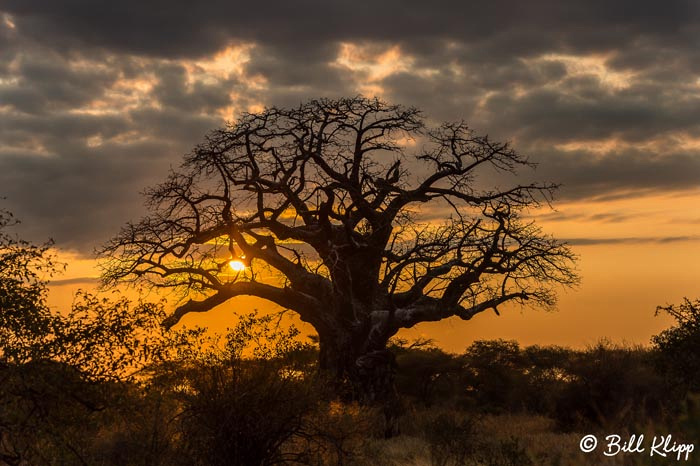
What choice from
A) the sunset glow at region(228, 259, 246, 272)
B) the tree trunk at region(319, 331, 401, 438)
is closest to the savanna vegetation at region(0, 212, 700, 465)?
the tree trunk at region(319, 331, 401, 438)

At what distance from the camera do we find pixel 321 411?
541 inches

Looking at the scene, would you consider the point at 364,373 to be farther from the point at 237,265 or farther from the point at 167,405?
the point at 167,405

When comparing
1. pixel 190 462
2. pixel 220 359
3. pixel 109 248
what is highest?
pixel 109 248

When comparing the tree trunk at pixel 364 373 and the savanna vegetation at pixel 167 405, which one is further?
the tree trunk at pixel 364 373

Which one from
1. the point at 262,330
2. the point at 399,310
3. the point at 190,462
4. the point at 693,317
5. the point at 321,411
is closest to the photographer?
the point at 190,462

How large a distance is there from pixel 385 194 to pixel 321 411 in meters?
10.4

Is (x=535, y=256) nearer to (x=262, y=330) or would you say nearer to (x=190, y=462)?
(x=262, y=330)

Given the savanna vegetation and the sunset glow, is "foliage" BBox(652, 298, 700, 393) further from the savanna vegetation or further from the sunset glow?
the sunset glow

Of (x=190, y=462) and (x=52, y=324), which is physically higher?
(x=52, y=324)

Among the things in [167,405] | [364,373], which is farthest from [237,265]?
[167,405]

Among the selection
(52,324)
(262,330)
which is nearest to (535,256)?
Result: (262,330)

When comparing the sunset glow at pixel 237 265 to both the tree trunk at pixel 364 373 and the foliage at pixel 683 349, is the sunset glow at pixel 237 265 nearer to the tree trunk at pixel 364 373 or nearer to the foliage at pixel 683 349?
the tree trunk at pixel 364 373

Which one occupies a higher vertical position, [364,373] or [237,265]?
[237,265]

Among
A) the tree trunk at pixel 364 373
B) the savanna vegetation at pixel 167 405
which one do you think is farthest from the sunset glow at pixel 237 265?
the savanna vegetation at pixel 167 405
